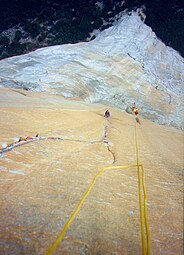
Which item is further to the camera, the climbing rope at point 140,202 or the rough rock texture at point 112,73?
the rough rock texture at point 112,73

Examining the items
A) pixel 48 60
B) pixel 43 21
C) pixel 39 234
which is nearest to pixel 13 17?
pixel 43 21

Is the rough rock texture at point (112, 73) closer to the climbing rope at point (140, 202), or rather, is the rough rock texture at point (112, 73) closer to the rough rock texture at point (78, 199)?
the climbing rope at point (140, 202)

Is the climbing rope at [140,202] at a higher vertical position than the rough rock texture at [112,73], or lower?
lower

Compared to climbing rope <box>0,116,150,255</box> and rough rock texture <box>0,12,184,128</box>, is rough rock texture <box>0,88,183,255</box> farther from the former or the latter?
rough rock texture <box>0,12,184,128</box>

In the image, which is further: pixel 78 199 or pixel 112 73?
pixel 112 73

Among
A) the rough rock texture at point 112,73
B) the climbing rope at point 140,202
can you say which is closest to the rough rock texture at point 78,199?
the climbing rope at point 140,202

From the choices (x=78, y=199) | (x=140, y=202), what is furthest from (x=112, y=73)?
(x=78, y=199)

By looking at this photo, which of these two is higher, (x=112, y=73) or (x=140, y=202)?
(x=112, y=73)

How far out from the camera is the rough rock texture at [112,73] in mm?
15523

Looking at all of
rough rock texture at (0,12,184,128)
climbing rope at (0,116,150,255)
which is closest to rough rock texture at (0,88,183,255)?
climbing rope at (0,116,150,255)

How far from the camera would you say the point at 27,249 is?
2092 millimetres

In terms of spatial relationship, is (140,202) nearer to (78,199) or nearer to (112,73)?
(78,199)

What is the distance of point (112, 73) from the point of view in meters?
19.0

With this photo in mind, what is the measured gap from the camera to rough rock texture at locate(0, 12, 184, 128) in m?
15.5
